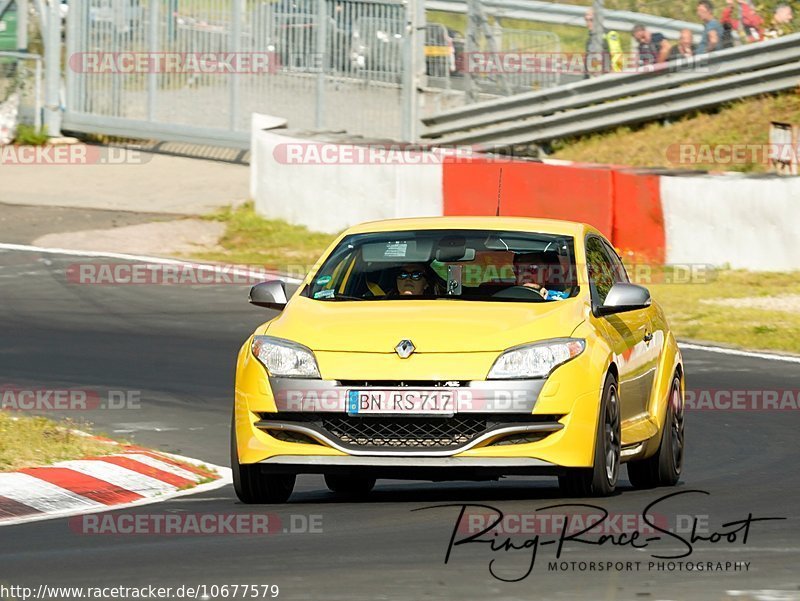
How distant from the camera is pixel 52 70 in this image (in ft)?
100

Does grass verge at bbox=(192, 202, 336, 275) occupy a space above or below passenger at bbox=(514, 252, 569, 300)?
below

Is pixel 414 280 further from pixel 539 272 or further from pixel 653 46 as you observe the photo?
pixel 653 46

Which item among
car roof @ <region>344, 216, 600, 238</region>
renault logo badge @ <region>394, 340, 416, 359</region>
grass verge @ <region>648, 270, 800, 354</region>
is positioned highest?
car roof @ <region>344, 216, 600, 238</region>

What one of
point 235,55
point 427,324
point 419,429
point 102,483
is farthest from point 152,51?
point 419,429

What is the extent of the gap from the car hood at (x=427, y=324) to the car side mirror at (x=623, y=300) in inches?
4.9

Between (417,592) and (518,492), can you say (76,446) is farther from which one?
(417,592)

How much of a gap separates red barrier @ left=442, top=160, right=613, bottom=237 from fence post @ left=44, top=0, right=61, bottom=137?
1084 cm

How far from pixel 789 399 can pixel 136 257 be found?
1003 cm

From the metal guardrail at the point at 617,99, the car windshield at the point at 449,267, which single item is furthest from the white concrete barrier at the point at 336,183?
the car windshield at the point at 449,267

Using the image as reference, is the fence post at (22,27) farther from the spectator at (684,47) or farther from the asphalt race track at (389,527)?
the asphalt race track at (389,527)

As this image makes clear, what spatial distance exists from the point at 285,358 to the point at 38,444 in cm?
234

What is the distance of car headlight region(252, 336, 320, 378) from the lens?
833 cm

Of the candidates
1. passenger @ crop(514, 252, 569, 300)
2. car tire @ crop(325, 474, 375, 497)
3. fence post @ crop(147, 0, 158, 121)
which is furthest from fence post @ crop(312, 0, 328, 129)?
passenger @ crop(514, 252, 569, 300)

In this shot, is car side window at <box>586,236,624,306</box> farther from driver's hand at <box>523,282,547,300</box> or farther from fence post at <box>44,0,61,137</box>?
fence post at <box>44,0,61,137</box>
